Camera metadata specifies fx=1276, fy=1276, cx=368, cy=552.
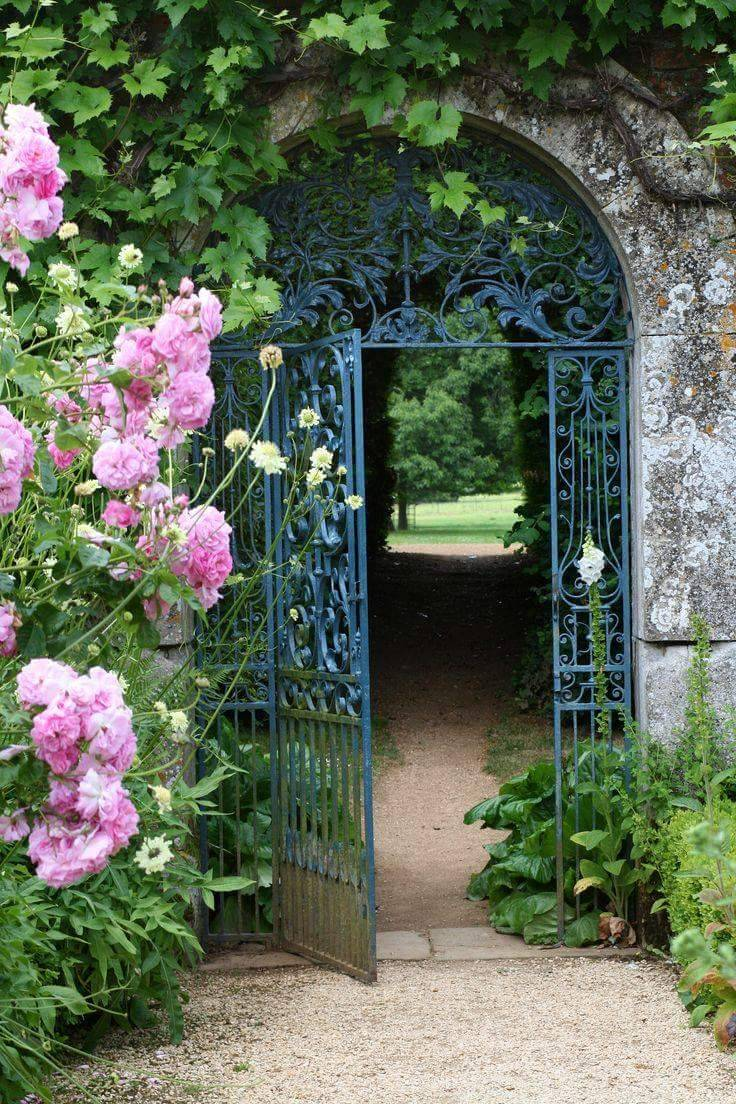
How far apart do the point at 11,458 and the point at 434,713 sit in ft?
26.9

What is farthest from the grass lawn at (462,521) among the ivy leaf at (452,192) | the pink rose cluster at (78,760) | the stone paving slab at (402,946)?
the pink rose cluster at (78,760)

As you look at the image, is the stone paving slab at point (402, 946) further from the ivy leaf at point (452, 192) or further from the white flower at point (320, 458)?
the ivy leaf at point (452, 192)

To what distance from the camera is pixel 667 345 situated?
5059 millimetres

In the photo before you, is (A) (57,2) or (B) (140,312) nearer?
(A) (57,2)

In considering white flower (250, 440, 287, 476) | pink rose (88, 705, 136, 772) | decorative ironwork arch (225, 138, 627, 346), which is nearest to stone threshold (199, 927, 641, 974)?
decorative ironwork arch (225, 138, 627, 346)

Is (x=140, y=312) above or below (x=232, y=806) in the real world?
above

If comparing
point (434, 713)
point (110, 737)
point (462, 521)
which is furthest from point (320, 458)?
point (462, 521)

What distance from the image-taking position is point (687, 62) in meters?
5.05

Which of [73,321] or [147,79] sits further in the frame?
[147,79]

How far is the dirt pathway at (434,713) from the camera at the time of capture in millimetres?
6328

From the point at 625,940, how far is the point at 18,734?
11.3 feet

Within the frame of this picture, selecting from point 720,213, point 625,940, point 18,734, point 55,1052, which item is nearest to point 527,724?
point 625,940

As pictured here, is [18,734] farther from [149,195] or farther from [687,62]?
[687,62]

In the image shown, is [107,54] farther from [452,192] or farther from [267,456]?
[267,456]
